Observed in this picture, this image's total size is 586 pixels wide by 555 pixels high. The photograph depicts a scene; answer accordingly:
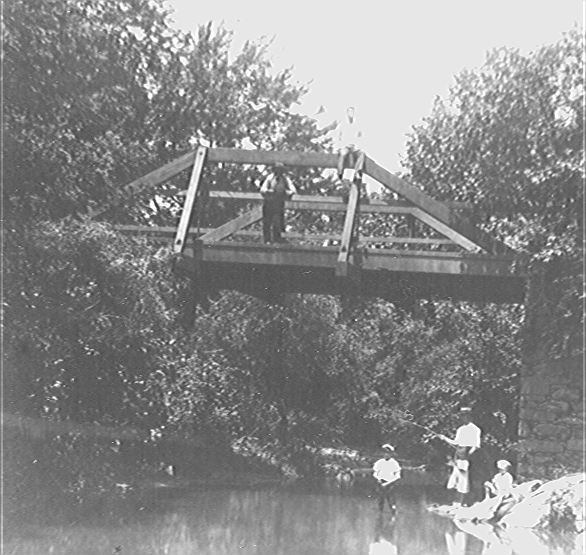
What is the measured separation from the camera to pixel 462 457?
33.8ft

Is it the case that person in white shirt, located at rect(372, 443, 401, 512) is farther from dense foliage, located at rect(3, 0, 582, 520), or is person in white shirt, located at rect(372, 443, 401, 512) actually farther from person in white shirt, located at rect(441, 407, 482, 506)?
person in white shirt, located at rect(441, 407, 482, 506)

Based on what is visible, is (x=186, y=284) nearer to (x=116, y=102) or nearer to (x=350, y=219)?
(x=350, y=219)

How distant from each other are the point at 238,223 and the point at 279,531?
3.58m

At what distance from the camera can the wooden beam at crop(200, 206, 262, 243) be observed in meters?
10.6

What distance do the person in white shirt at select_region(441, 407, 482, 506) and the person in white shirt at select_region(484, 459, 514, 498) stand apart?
0.39 m

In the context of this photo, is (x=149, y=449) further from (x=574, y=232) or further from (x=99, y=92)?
(x=574, y=232)

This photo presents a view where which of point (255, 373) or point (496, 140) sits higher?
point (496, 140)

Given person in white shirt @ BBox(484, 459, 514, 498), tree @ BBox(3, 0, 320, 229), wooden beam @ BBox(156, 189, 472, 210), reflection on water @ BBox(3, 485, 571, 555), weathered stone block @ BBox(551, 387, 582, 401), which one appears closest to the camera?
reflection on water @ BBox(3, 485, 571, 555)

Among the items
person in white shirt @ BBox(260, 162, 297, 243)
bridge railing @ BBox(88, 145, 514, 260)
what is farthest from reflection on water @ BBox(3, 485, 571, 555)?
person in white shirt @ BBox(260, 162, 297, 243)

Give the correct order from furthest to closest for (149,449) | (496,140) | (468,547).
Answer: (149,449) → (496,140) → (468,547)

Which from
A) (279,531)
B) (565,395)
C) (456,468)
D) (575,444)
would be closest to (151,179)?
(279,531)

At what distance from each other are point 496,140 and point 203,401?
4149 mm

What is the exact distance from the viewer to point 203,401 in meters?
10.7

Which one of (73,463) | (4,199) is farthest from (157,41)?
(73,463)
